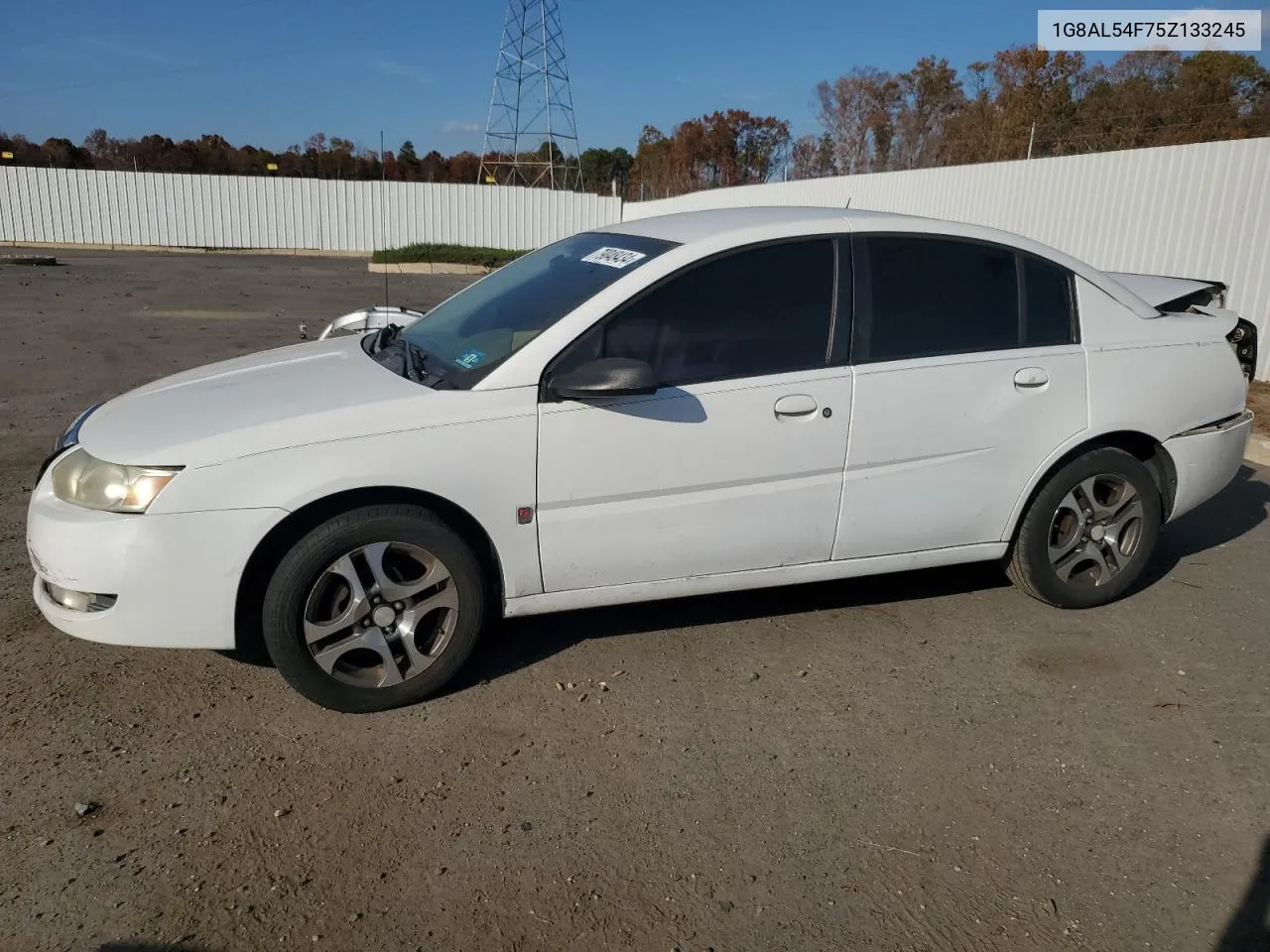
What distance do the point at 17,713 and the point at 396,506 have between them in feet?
5.01

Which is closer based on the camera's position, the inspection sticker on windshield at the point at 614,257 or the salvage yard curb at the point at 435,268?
the inspection sticker on windshield at the point at 614,257

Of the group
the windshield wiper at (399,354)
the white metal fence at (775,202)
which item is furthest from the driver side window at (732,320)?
the white metal fence at (775,202)

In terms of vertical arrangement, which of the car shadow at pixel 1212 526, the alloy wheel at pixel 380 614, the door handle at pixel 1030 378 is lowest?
the car shadow at pixel 1212 526

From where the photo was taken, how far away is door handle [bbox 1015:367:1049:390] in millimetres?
4219

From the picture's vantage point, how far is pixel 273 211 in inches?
1324

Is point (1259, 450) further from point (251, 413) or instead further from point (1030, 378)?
point (251, 413)

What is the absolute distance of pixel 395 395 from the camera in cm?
353

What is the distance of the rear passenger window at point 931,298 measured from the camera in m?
4.05

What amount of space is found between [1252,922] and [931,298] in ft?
8.27

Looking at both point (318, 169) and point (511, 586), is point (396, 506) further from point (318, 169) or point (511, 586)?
point (318, 169)

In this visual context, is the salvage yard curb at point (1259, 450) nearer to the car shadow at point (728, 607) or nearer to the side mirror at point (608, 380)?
the car shadow at point (728, 607)

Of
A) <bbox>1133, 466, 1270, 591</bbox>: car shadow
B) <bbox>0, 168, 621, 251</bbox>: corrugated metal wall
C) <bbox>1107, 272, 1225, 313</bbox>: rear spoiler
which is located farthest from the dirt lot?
<bbox>0, 168, 621, 251</bbox>: corrugated metal wall

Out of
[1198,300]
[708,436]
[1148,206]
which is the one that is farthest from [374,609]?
[1148,206]

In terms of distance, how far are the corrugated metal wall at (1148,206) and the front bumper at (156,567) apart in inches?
387
